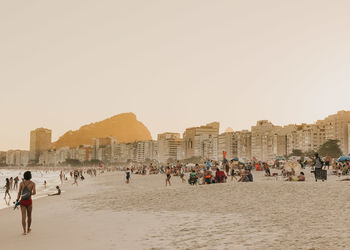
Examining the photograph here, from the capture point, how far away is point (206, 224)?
10.5 metres

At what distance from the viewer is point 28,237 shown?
31.4 feet

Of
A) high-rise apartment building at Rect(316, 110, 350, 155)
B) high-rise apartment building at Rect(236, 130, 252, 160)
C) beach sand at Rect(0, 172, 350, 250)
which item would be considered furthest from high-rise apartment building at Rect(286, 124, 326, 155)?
beach sand at Rect(0, 172, 350, 250)

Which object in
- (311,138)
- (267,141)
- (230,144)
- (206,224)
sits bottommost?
(206,224)

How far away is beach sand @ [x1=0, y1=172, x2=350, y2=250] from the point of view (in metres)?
8.07

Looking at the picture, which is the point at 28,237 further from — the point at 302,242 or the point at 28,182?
the point at 302,242

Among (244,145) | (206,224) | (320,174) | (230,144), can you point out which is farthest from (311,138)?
(206,224)

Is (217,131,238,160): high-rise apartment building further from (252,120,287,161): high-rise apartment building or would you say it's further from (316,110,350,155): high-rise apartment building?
(316,110,350,155): high-rise apartment building

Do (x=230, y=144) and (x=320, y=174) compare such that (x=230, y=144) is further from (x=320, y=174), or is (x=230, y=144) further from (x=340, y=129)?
(x=320, y=174)

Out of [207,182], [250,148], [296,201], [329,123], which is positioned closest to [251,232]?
[296,201]

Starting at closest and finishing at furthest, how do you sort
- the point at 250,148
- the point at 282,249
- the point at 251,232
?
the point at 282,249
the point at 251,232
the point at 250,148

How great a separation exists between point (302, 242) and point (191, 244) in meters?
2.45

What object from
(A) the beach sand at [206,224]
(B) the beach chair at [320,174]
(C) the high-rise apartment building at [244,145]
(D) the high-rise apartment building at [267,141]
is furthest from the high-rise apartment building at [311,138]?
(A) the beach sand at [206,224]

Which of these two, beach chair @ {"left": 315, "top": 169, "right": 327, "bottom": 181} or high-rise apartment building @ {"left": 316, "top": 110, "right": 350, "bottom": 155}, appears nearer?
beach chair @ {"left": 315, "top": 169, "right": 327, "bottom": 181}

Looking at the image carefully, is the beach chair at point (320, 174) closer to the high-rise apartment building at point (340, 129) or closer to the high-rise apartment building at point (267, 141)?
the high-rise apartment building at point (340, 129)
